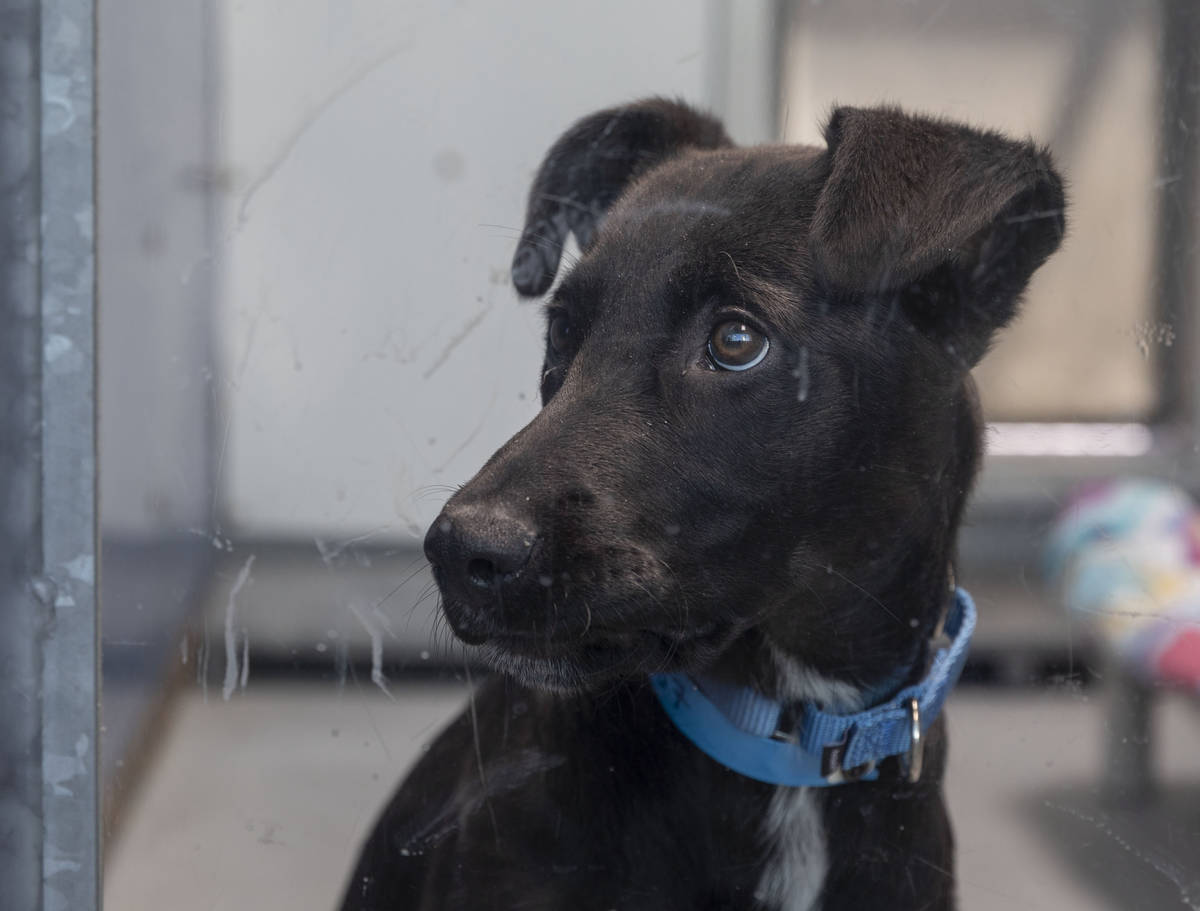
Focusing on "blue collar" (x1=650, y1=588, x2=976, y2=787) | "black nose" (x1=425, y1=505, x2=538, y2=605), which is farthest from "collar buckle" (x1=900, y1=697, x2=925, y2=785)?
"black nose" (x1=425, y1=505, x2=538, y2=605)

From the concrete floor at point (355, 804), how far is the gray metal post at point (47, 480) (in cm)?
14

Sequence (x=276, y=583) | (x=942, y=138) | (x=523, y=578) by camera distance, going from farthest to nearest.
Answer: (x=276, y=583) < (x=942, y=138) < (x=523, y=578)

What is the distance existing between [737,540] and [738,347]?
0.27 meters

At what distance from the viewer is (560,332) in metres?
1.86

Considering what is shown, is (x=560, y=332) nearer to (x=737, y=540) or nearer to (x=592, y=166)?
(x=592, y=166)

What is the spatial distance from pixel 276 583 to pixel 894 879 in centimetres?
100

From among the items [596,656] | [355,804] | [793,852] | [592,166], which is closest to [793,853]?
[793,852]

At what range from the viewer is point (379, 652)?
1758 millimetres

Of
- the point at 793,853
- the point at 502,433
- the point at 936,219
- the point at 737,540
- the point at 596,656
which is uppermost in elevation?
the point at 936,219

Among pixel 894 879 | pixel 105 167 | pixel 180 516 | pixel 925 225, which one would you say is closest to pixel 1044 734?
pixel 894 879

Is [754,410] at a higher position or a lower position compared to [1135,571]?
higher

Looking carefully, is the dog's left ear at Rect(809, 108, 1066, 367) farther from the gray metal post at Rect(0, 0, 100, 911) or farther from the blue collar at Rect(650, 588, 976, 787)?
the gray metal post at Rect(0, 0, 100, 911)

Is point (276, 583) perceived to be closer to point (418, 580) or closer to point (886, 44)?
point (418, 580)

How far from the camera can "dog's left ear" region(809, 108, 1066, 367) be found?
1.57 meters
